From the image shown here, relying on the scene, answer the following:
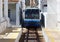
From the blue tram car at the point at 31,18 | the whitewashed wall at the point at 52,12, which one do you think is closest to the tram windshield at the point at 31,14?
the blue tram car at the point at 31,18

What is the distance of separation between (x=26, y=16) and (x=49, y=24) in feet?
32.4

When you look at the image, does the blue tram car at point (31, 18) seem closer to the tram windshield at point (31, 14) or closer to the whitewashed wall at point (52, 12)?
the tram windshield at point (31, 14)

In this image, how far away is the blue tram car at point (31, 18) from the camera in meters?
15.8

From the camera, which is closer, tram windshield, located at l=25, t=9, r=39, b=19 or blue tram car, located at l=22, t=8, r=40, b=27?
blue tram car, located at l=22, t=8, r=40, b=27

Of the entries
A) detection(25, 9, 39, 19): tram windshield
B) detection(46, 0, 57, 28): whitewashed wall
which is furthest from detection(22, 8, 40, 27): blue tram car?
detection(46, 0, 57, 28): whitewashed wall

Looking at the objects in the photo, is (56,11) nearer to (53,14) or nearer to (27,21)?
(53,14)

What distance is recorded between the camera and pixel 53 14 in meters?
7.49

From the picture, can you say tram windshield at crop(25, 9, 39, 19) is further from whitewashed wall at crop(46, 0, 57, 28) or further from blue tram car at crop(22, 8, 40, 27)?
whitewashed wall at crop(46, 0, 57, 28)

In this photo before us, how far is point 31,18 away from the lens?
17031 millimetres

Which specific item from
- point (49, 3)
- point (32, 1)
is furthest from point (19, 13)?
point (49, 3)

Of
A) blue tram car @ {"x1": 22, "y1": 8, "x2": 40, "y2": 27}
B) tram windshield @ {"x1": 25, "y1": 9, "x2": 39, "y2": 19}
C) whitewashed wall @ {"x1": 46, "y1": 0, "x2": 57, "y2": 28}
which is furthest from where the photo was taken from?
tram windshield @ {"x1": 25, "y1": 9, "x2": 39, "y2": 19}

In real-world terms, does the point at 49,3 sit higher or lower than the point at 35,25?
higher

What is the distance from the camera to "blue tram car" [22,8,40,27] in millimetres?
15849

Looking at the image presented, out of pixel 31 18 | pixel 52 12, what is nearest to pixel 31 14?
pixel 31 18
